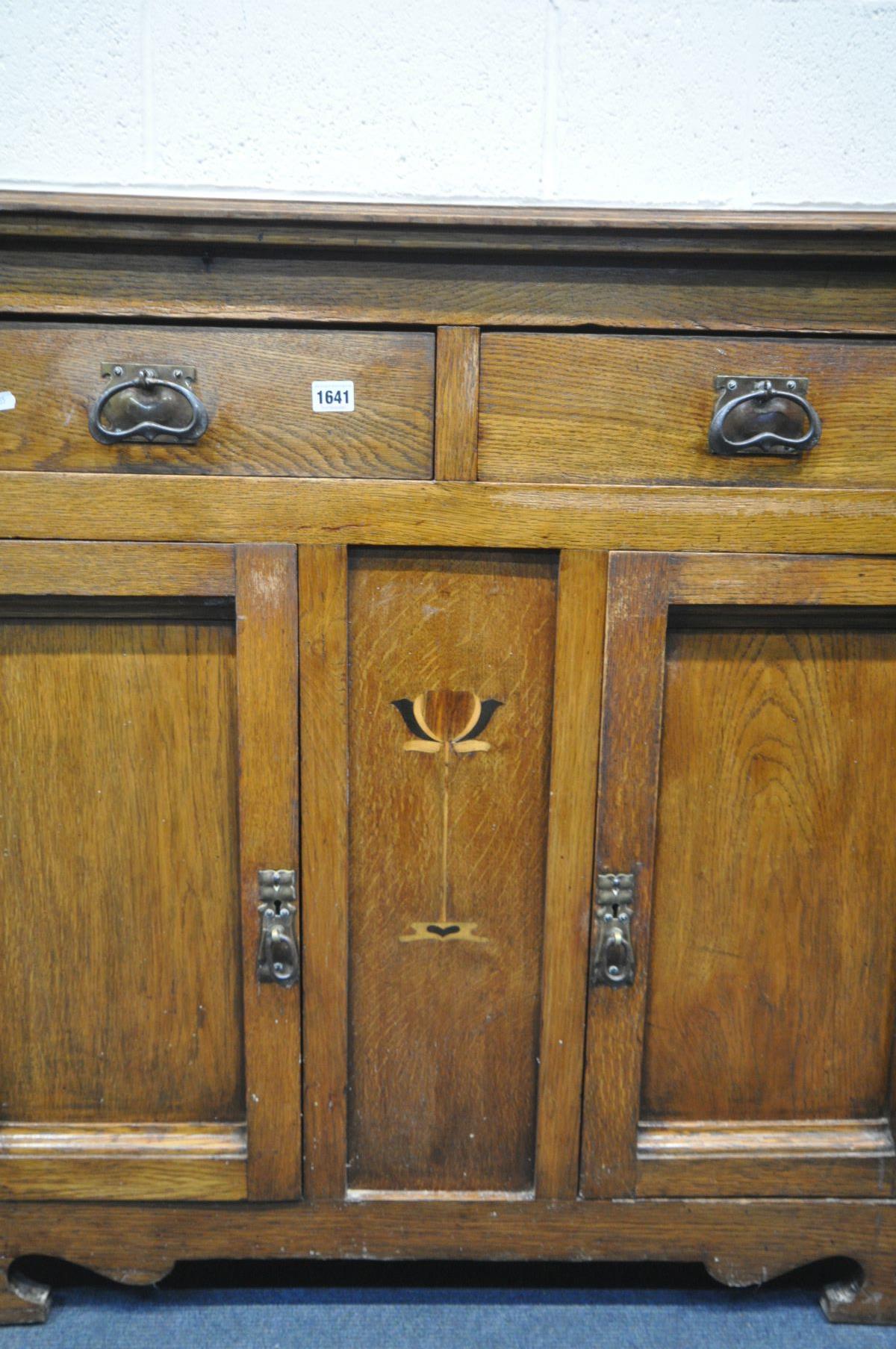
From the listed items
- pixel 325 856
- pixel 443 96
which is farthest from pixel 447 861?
pixel 443 96

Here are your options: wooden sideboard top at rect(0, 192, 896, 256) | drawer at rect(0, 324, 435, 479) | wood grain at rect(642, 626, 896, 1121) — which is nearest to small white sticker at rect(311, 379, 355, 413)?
drawer at rect(0, 324, 435, 479)

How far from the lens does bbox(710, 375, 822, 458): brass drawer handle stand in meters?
0.73

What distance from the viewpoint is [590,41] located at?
0.98 m

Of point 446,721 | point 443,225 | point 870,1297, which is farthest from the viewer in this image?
point 870,1297

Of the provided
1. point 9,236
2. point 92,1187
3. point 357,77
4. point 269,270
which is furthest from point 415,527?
point 92,1187

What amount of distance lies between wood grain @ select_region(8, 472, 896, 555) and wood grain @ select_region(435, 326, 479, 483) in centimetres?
2

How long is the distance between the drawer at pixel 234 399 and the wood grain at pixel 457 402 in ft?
0.03

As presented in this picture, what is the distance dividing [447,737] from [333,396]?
0.31 metres

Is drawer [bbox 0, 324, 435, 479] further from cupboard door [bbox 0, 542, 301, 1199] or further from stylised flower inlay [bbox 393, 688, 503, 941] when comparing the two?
stylised flower inlay [bbox 393, 688, 503, 941]

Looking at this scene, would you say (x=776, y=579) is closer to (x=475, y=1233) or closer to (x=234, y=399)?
(x=234, y=399)

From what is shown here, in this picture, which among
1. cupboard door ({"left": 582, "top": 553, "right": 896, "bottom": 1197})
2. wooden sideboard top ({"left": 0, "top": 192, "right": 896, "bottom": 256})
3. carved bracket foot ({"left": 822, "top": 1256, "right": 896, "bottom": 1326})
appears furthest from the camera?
carved bracket foot ({"left": 822, "top": 1256, "right": 896, "bottom": 1326})

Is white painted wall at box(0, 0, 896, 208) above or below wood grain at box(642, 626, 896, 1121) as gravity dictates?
→ above

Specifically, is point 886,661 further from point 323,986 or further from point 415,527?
point 323,986

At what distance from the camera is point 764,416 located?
0.74 metres
